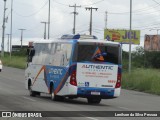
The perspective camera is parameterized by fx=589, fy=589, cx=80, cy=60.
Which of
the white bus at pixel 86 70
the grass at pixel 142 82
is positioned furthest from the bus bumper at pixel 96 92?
the grass at pixel 142 82

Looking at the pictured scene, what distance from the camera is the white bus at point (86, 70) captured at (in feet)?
81.4

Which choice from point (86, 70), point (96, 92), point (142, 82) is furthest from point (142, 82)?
point (86, 70)

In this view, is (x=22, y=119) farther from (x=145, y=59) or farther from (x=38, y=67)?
(x=145, y=59)

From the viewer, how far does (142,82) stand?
42.2 m

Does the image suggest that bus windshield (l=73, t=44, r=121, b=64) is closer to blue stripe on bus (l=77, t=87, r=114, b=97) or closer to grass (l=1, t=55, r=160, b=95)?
blue stripe on bus (l=77, t=87, r=114, b=97)

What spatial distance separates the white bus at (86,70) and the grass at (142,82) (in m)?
13.2

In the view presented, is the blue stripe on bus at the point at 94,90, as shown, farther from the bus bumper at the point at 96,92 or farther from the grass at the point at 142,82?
the grass at the point at 142,82

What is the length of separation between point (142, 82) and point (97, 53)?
1763 centimetres

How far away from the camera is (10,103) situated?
23.1 m

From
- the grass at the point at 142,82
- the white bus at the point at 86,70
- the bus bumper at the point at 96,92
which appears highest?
the white bus at the point at 86,70

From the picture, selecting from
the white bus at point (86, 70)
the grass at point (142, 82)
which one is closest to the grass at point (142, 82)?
the grass at point (142, 82)

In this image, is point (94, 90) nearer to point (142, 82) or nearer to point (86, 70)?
point (86, 70)

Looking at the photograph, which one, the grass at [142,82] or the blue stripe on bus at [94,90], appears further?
the grass at [142,82]

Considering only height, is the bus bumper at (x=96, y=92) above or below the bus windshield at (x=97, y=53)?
below
